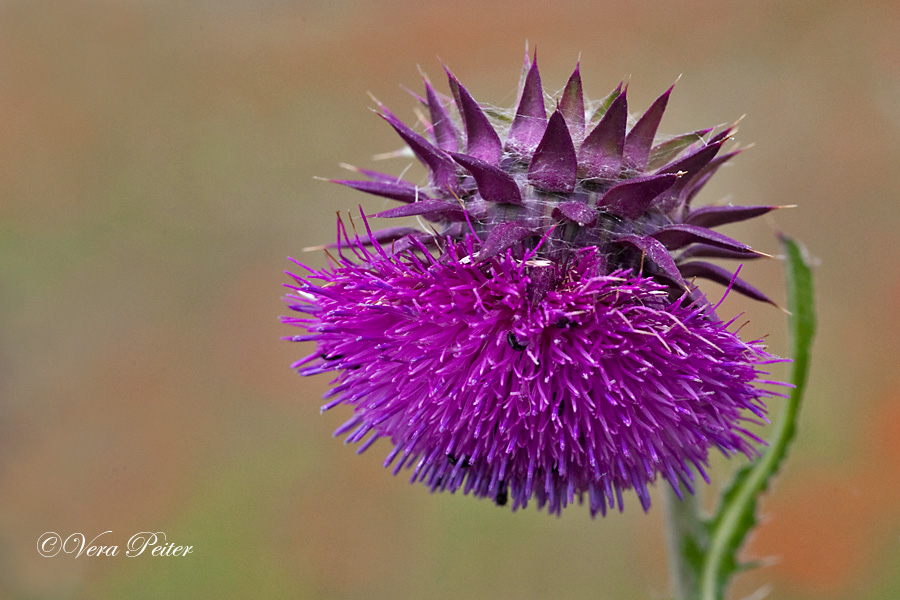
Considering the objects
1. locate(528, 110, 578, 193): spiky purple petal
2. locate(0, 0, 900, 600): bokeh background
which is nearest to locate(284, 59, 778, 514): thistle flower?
locate(528, 110, 578, 193): spiky purple petal

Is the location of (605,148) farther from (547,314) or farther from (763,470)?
(763,470)

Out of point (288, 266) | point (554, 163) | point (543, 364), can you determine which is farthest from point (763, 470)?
point (288, 266)

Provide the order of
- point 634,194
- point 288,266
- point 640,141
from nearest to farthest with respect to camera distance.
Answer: point 634,194, point 640,141, point 288,266

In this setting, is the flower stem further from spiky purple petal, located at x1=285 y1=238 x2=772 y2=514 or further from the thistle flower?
spiky purple petal, located at x1=285 y1=238 x2=772 y2=514

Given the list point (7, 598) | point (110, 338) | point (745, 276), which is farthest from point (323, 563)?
point (745, 276)

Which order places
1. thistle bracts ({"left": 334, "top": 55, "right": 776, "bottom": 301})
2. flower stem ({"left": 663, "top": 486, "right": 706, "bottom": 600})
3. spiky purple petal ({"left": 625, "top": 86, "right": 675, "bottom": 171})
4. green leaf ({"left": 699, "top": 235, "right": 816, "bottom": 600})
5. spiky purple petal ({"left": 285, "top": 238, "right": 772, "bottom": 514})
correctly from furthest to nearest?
flower stem ({"left": 663, "top": 486, "right": 706, "bottom": 600}), green leaf ({"left": 699, "top": 235, "right": 816, "bottom": 600}), spiky purple petal ({"left": 625, "top": 86, "right": 675, "bottom": 171}), thistle bracts ({"left": 334, "top": 55, "right": 776, "bottom": 301}), spiky purple petal ({"left": 285, "top": 238, "right": 772, "bottom": 514})

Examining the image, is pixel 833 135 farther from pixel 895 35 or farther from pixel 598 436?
pixel 598 436
